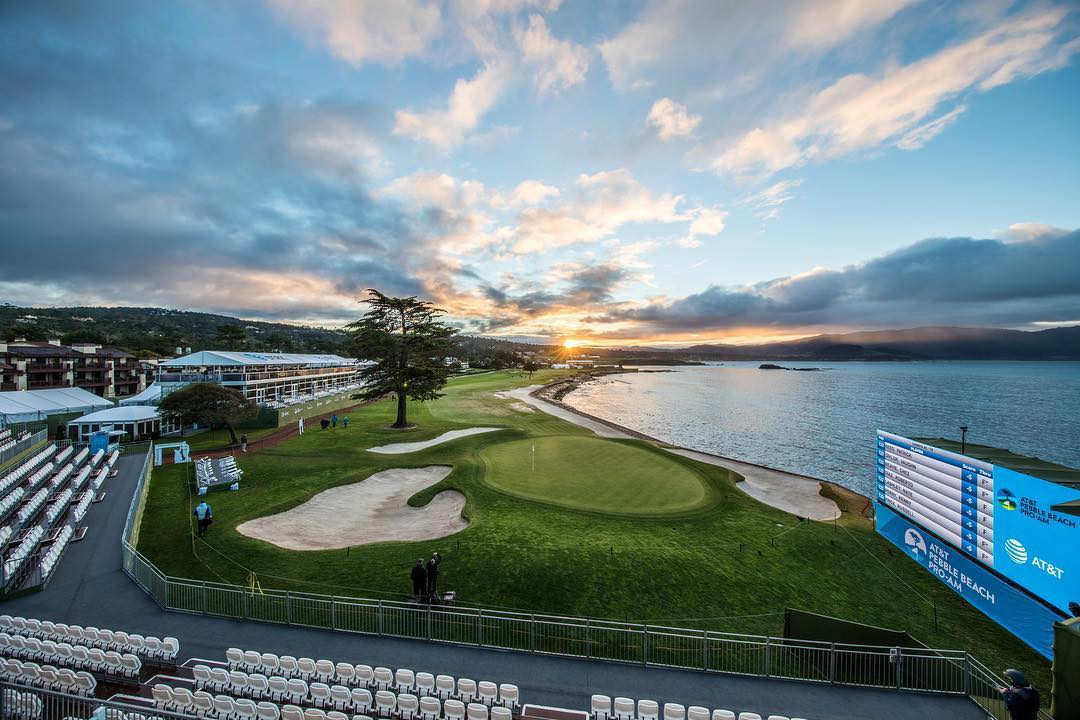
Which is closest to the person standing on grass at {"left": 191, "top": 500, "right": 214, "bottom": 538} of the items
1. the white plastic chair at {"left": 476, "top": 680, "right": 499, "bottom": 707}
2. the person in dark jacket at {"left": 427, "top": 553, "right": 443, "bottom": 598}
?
the person in dark jacket at {"left": 427, "top": 553, "right": 443, "bottom": 598}

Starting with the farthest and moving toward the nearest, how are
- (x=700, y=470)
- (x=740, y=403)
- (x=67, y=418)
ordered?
(x=740, y=403) → (x=67, y=418) → (x=700, y=470)

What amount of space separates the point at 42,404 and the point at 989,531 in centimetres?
6338

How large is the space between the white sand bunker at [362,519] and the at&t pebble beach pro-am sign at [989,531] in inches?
706

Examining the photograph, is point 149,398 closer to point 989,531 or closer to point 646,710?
point 646,710

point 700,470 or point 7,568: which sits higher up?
point 7,568

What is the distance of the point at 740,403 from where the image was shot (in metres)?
99.1

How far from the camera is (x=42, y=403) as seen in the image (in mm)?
38812

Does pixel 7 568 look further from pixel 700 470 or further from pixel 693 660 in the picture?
pixel 700 470

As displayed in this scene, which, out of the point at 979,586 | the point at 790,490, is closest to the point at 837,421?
the point at 790,490

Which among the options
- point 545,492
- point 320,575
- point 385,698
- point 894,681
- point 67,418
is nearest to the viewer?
point 385,698

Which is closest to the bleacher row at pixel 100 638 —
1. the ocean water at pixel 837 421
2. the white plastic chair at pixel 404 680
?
the white plastic chair at pixel 404 680

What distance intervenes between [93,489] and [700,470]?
33920 mm

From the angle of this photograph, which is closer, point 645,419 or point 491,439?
point 491,439

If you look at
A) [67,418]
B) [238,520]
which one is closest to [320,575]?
[238,520]
